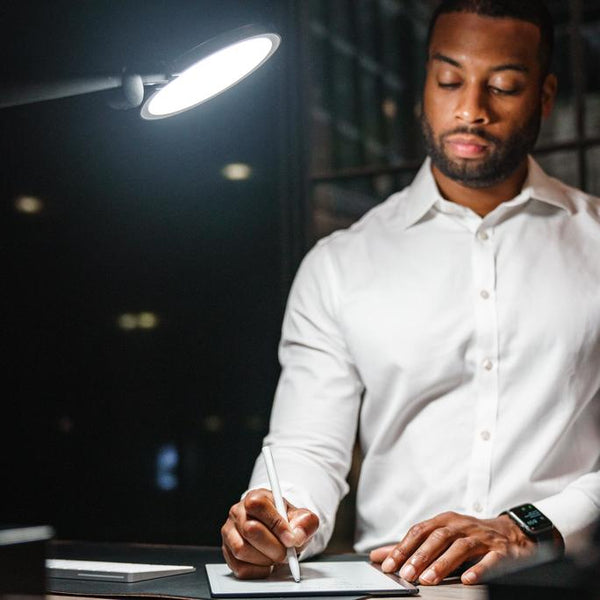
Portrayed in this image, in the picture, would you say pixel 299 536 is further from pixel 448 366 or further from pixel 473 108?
pixel 473 108

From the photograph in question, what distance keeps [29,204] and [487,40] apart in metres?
1.11

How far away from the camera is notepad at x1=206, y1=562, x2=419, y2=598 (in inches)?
49.4

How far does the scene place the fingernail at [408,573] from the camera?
1.39 meters

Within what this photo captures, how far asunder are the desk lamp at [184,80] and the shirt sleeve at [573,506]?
956 millimetres

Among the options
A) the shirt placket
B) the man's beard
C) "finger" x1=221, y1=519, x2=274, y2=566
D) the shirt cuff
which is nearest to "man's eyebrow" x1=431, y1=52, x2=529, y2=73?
the man's beard

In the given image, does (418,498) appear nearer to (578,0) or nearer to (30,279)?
(30,279)

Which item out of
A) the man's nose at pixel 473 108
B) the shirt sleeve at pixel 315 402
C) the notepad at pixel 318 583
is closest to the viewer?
the notepad at pixel 318 583

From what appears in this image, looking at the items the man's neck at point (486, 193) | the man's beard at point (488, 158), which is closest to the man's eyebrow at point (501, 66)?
the man's beard at point (488, 158)

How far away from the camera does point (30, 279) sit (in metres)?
2.21

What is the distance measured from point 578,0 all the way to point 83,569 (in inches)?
76.5

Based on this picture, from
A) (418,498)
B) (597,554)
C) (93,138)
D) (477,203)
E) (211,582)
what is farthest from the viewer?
(93,138)

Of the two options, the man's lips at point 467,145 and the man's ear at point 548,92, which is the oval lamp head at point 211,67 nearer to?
the man's lips at point 467,145

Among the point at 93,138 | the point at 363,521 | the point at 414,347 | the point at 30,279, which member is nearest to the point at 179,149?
the point at 93,138

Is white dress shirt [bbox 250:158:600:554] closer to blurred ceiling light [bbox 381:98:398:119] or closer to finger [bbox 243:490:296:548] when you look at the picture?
finger [bbox 243:490:296:548]
